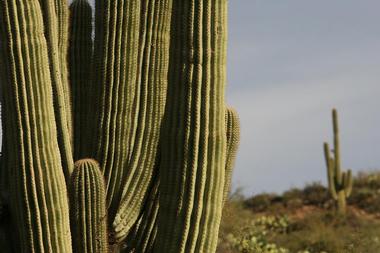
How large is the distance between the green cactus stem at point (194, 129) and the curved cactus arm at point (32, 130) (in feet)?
2.82

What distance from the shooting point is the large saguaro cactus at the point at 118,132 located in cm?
594

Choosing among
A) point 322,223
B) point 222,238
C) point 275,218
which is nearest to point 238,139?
point 222,238

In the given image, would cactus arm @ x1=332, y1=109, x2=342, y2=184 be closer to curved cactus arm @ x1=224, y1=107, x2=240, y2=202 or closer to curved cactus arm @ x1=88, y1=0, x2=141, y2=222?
curved cactus arm @ x1=224, y1=107, x2=240, y2=202

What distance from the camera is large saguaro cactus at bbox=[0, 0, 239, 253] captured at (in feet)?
19.5

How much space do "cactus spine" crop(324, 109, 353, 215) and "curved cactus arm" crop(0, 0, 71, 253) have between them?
51.3 feet

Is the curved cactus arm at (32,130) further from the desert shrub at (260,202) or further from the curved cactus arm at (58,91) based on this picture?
the desert shrub at (260,202)

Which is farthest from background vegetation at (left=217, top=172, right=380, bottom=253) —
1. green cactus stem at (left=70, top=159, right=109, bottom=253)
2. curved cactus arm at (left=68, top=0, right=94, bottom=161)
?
green cactus stem at (left=70, top=159, right=109, bottom=253)

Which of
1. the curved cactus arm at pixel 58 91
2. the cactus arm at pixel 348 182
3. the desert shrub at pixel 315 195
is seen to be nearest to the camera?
the curved cactus arm at pixel 58 91

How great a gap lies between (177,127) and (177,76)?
390mm

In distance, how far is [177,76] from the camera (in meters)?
5.96

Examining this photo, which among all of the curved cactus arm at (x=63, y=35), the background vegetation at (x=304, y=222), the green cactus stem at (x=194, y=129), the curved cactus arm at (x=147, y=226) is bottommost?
the background vegetation at (x=304, y=222)

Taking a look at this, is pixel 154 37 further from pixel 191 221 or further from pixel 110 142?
pixel 191 221

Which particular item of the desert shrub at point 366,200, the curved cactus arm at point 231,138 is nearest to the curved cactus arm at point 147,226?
the curved cactus arm at point 231,138

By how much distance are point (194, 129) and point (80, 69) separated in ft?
6.78
